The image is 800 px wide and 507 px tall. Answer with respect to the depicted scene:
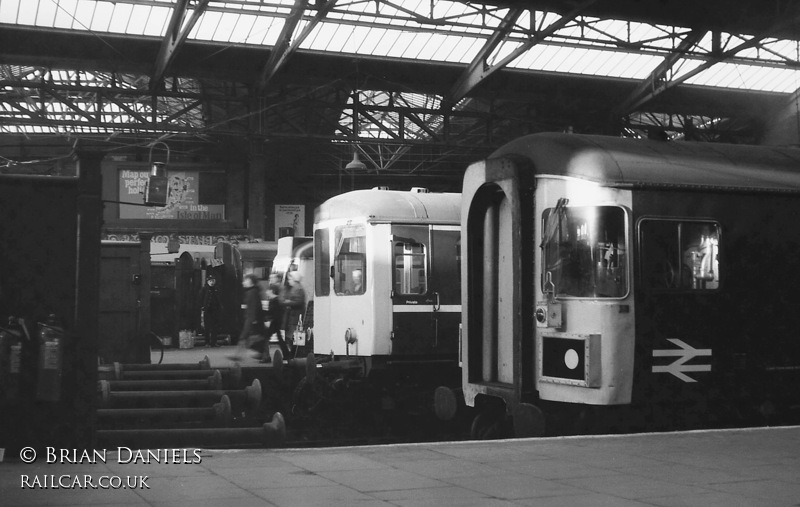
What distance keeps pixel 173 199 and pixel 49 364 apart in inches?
1178

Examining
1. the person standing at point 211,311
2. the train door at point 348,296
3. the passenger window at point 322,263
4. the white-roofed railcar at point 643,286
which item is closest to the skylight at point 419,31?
the person standing at point 211,311

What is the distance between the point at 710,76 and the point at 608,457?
25.3 meters

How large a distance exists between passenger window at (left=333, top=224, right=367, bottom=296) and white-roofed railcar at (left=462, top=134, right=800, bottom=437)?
4369 millimetres

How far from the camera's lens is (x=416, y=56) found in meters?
27.4

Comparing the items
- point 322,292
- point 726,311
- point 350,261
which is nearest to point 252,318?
point 322,292

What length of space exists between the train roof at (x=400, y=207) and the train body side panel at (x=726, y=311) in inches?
215

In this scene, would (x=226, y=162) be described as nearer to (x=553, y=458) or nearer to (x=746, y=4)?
(x=746, y=4)

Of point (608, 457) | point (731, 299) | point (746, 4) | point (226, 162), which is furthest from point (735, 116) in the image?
point (608, 457)

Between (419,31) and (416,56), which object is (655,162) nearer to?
(419,31)

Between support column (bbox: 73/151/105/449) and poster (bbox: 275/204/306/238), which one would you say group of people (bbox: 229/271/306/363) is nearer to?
support column (bbox: 73/151/105/449)

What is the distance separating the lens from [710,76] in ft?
98.8

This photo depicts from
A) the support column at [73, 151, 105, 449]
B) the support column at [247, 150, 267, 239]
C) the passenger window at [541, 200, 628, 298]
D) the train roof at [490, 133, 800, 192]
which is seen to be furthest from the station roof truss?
the support column at [73, 151, 105, 449]

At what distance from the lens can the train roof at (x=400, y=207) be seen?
14.0m

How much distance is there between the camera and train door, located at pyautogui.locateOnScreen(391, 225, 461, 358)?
13.9 meters
